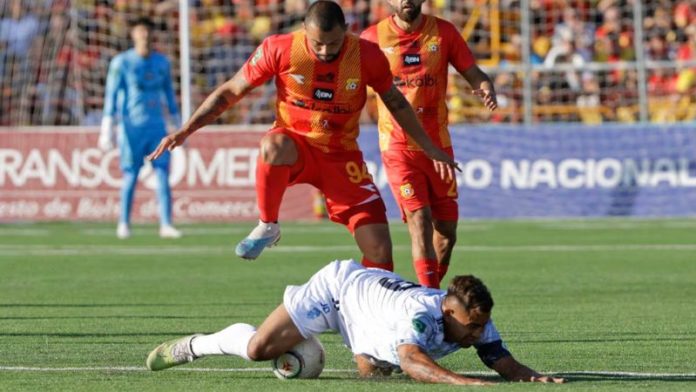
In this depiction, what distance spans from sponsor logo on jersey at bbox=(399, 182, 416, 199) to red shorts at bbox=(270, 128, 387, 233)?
1259 millimetres

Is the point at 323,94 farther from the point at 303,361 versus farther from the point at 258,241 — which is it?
the point at 303,361

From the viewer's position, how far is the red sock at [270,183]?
10047mm

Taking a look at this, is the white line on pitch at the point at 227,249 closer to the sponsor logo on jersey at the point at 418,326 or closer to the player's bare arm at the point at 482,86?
the player's bare arm at the point at 482,86

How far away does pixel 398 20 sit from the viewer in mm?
11586

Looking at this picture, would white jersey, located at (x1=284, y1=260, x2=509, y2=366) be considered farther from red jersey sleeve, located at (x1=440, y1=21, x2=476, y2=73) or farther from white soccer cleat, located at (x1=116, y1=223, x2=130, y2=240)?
white soccer cleat, located at (x1=116, y1=223, x2=130, y2=240)

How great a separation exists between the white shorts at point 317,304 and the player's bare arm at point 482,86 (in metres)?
3.05

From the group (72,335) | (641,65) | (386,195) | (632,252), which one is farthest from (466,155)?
(72,335)

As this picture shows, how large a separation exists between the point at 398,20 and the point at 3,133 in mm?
14495

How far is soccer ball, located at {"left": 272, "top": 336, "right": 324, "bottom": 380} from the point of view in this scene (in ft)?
27.3

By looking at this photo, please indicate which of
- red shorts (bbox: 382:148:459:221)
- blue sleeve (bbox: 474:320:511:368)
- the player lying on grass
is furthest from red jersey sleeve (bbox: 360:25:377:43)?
blue sleeve (bbox: 474:320:511:368)

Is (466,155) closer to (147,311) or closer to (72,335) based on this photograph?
(147,311)

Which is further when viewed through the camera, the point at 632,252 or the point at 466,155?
the point at 466,155

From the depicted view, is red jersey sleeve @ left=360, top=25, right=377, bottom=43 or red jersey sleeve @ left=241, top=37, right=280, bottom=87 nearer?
red jersey sleeve @ left=241, top=37, right=280, bottom=87

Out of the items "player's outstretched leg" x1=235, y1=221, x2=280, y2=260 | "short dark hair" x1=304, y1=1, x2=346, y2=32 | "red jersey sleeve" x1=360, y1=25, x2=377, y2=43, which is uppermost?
"short dark hair" x1=304, y1=1, x2=346, y2=32
